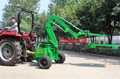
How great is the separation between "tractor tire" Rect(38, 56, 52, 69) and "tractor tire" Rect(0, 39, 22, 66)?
1.17m

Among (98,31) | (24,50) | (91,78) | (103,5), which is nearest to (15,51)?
(24,50)

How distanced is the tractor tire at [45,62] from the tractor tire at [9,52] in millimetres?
1174

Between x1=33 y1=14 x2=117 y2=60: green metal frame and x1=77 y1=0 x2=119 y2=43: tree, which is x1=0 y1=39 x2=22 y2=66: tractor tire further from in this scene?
x1=77 y1=0 x2=119 y2=43: tree

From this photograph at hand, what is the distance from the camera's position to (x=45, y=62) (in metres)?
11.8

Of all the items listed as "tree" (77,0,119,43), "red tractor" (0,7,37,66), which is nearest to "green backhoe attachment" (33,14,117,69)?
"red tractor" (0,7,37,66)

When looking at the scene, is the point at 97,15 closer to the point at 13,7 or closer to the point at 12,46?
the point at 12,46

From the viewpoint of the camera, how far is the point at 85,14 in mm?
23891

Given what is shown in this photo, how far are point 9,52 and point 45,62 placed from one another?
210 centimetres

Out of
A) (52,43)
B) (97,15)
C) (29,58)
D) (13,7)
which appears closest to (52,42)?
(52,43)

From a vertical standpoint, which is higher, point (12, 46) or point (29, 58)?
point (12, 46)

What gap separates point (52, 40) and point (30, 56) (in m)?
1.75

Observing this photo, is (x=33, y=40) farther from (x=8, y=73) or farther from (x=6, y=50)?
(x=8, y=73)

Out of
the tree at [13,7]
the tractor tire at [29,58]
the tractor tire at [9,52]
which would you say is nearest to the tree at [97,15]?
the tractor tire at [29,58]

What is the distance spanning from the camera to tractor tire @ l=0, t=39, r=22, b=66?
479 inches
